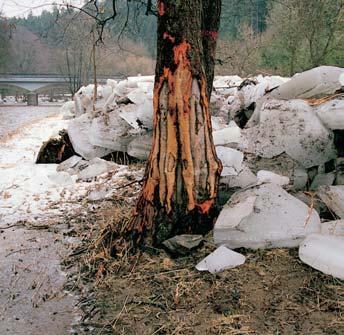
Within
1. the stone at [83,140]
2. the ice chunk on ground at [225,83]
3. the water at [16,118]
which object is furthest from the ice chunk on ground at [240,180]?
the water at [16,118]

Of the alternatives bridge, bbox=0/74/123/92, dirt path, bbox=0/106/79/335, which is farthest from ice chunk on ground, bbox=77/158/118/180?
bridge, bbox=0/74/123/92

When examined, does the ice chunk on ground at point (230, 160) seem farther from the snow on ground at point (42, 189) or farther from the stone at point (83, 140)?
the stone at point (83, 140)

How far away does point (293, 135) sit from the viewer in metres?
4.43

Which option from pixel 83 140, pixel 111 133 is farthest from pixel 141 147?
pixel 83 140

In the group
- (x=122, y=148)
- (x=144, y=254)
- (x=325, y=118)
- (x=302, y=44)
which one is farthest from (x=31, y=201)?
(x=302, y=44)

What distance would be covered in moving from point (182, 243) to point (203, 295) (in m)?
0.55

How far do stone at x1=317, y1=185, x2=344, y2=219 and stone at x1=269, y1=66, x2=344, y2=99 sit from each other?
1684 mm

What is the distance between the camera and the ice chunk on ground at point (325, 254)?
2.89 m

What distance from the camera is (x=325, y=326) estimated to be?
2.46 metres

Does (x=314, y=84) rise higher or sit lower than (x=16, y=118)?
higher

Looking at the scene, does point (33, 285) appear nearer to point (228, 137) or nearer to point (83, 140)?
point (228, 137)

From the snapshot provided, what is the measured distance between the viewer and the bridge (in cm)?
5078

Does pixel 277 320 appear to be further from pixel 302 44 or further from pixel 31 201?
pixel 302 44

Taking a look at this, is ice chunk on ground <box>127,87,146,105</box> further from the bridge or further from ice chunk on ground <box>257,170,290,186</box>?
the bridge
